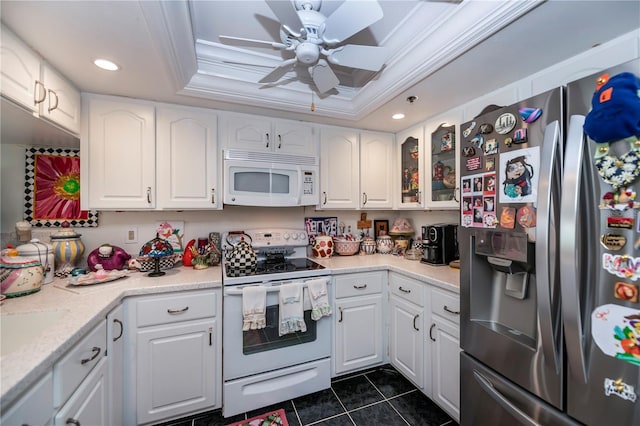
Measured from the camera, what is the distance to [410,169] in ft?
8.10

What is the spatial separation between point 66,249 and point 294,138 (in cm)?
178

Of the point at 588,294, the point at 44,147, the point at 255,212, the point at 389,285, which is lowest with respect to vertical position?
the point at 389,285

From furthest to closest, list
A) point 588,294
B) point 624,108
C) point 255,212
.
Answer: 1. point 255,212
2. point 588,294
3. point 624,108

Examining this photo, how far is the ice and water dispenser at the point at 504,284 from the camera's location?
104 cm

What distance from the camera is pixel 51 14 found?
108cm

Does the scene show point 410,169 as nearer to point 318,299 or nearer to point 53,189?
point 318,299

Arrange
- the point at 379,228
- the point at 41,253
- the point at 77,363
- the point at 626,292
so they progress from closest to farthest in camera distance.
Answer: the point at 626,292, the point at 77,363, the point at 41,253, the point at 379,228

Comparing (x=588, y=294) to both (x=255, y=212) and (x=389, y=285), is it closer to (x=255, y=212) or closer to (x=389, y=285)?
(x=389, y=285)

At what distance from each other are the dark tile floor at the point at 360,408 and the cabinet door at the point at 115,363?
0.38m

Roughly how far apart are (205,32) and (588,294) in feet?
7.11

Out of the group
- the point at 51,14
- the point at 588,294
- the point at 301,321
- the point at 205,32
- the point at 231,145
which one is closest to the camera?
the point at 588,294

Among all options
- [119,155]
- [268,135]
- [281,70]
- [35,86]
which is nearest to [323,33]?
[281,70]

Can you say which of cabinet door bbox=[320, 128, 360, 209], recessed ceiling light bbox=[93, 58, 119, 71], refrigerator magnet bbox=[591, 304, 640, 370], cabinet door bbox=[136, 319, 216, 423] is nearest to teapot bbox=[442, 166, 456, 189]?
cabinet door bbox=[320, 128, 360, 209]

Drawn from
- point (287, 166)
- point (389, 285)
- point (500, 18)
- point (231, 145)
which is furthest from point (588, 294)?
point (231, 145)
